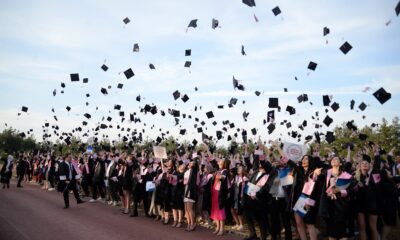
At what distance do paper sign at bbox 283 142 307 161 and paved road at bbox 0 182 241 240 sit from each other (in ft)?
8.85

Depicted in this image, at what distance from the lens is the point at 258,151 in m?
9.97

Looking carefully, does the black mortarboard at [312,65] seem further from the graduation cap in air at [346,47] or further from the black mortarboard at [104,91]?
the black mortarboard at [104,91]

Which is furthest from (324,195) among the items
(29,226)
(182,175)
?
(29,226)

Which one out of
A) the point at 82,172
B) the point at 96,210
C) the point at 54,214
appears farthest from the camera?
the point at 82,172

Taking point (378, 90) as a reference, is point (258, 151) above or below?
below

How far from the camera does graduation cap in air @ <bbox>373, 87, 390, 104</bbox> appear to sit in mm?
12532

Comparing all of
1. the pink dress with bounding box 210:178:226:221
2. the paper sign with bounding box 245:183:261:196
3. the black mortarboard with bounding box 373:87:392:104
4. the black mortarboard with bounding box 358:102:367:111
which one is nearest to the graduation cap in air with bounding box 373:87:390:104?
the black mortarboard with bounding box 373:87:392:104

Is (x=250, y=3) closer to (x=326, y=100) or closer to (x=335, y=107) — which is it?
(x=326, y=100)

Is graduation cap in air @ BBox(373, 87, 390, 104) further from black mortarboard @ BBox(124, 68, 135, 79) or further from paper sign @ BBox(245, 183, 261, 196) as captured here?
black mortarboard @ BBox(124, 68, 135, 79)

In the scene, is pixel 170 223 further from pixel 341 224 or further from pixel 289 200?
pixel 341 224

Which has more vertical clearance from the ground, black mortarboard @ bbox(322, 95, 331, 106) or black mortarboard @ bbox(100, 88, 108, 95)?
black mortarboard @ bbox(100, 88, 108, 95)

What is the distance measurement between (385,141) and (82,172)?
35.0m

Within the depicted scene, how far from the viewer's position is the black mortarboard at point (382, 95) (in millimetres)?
12531

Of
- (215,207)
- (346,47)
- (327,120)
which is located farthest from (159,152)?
(346,47)
